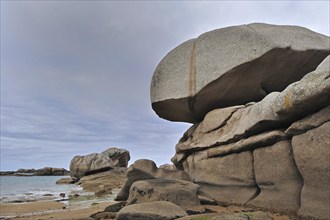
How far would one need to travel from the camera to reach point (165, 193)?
9.73m

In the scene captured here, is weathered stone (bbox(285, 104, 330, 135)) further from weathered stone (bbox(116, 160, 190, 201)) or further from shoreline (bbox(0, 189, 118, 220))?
shoreline (bbox(0, 189, 118, 220))

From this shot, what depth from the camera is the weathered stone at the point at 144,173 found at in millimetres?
12562

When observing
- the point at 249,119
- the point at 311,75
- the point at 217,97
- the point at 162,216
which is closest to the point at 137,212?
the point at 162,216

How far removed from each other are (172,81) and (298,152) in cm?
751

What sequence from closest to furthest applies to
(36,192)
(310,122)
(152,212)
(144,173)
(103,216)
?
(310,122) → (152,212) → (103,216) → (144,173) → (36,192)

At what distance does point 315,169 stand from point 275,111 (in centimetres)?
191

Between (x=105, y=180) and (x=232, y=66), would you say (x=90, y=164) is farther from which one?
(x=232, y=66)

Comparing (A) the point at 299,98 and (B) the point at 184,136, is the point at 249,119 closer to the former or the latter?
(A) the point at 299,98

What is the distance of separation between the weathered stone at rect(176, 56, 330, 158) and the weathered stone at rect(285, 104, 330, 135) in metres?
0.17

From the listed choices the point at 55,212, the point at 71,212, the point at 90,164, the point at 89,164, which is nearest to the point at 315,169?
the point at 71,212

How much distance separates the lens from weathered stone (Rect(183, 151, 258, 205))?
9695 mm

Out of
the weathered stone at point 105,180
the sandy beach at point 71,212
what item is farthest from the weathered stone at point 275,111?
the weathered stone at point 105,180

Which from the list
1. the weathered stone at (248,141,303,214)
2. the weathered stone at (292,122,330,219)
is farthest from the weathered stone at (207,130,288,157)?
the weathered stone at (292,122,330,219)

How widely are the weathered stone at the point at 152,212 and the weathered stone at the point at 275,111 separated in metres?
3.62
